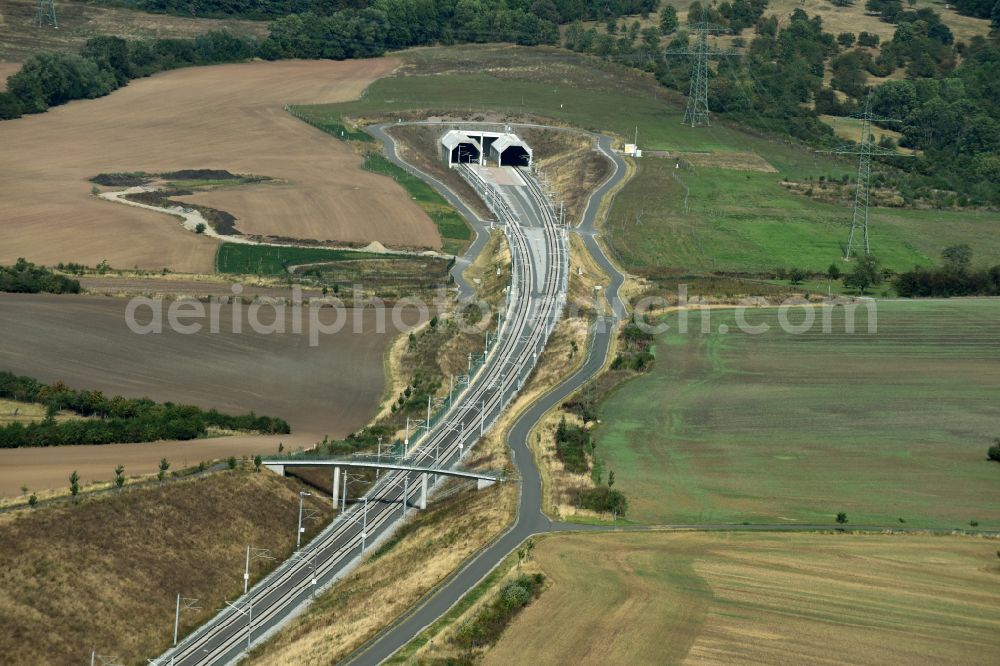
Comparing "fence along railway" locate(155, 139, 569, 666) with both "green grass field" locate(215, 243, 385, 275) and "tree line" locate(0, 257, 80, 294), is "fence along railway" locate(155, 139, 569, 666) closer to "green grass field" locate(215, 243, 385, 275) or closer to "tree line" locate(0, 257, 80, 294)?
"green grass field" locate(215, 243, 385, 275)

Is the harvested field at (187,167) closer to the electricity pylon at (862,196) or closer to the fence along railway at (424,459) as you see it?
the fence along railway at (424,459)

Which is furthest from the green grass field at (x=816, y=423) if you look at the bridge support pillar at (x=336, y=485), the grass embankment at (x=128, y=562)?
the grass embankment at (x=128, y=562)

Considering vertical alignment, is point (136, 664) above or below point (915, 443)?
below

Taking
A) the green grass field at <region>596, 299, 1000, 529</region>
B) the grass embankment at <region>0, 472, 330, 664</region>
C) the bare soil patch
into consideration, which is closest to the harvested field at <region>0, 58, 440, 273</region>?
the bare soil patch

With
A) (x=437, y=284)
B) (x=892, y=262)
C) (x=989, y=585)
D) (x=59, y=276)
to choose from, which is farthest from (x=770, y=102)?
(x=989, y=585)

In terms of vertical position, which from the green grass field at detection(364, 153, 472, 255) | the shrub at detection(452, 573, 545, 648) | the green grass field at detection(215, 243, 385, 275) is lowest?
the shrub at detection(452, 573, 545, 648)

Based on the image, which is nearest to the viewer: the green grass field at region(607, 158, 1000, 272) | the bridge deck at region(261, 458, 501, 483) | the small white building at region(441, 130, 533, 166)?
the bridge deck at region(261, 458, 501, 483)

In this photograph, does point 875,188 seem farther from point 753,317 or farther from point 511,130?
point 753,317
